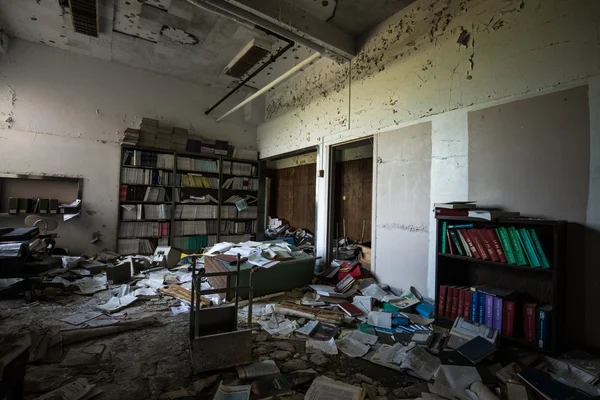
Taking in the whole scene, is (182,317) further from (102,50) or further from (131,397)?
(102,50)

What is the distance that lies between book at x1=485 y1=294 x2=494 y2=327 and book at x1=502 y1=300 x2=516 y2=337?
72 mm

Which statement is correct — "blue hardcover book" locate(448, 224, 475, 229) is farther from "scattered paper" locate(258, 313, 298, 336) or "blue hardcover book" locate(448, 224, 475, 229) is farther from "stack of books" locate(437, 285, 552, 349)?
"scattered paper" locate(258, 313, 298, 336)

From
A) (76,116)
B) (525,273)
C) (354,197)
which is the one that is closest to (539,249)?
(525,273)

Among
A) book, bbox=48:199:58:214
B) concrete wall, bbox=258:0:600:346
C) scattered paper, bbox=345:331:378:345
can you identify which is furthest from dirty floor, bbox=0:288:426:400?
book, bbox=48:199:58:214

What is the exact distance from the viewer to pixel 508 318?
2.03 metres

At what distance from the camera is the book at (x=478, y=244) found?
7.11 ft

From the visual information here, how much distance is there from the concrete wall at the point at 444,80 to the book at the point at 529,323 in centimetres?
40

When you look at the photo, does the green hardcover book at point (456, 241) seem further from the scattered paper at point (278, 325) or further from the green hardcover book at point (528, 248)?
the scattered paper at point (278, 325)

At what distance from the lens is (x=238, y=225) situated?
19.1ft

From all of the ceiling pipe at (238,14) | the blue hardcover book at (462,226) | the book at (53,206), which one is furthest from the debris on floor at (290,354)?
the ceiling pipe at (238,14)

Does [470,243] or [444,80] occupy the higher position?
[444,80]

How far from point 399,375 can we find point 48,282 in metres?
3.64

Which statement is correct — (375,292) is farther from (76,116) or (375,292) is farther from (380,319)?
(76,116)

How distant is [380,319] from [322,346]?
2.24 feet
